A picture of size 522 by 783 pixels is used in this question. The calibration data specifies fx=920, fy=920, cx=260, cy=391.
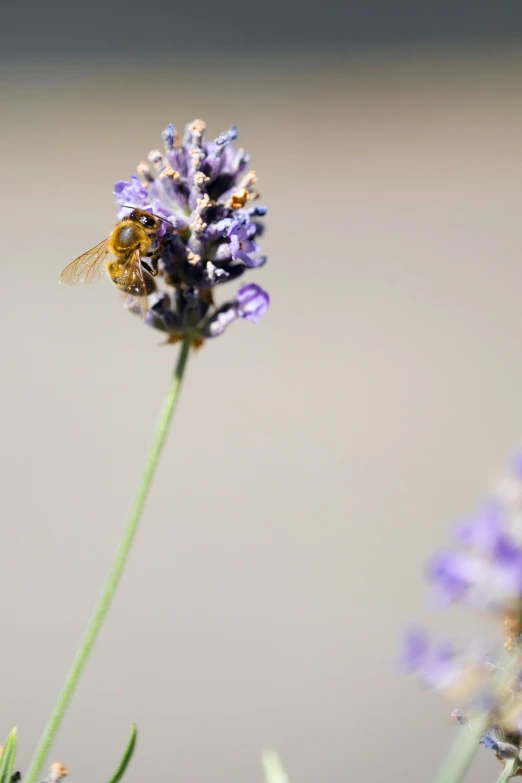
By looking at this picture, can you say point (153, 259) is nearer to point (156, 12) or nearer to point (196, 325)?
point (196, 325)

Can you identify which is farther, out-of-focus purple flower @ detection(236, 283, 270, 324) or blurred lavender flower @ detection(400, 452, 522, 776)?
out-of-focus purple flower @ detection(236, 283, 270, 324)

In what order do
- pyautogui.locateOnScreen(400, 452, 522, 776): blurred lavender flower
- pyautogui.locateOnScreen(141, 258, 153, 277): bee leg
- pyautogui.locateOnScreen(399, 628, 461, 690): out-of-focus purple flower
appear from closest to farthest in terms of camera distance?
1. pyautogui.locateOnScreen(400, 452, 522, 776): blurred lavender flower
2. pyautogui.locateOnScreen(399, 628, 461, 690): out-of-focus purple flower
3. pyautogui.locateOnScreen(141, 258, 153, 277): bee leg

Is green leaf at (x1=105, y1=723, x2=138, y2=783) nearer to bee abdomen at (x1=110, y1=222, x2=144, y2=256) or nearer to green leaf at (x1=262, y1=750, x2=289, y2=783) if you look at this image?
green leaf at (x1=262, y1=750, x2=289, y2=783)

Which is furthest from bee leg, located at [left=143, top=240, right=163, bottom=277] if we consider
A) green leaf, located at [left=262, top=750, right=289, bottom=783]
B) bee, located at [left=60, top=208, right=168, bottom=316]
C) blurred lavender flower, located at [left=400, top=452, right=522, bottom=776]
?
green leaf, located at [left=262, top=750, right=289, bottom=783]

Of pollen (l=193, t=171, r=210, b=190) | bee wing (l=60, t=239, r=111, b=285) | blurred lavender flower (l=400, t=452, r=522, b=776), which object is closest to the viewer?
blurred lavender flower (l=400, t=452, r=522, b=776)

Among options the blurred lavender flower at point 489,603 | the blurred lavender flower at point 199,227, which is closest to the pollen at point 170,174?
the blurred lavender flower at point 199,227

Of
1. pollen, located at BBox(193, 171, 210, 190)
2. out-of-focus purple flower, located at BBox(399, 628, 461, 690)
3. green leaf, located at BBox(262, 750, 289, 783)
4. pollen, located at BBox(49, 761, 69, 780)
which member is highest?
pollen, located at BBox(193, 171, 210, 190)

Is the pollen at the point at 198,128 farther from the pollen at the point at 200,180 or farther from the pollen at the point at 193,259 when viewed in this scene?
the pollen at the point at 193,259
